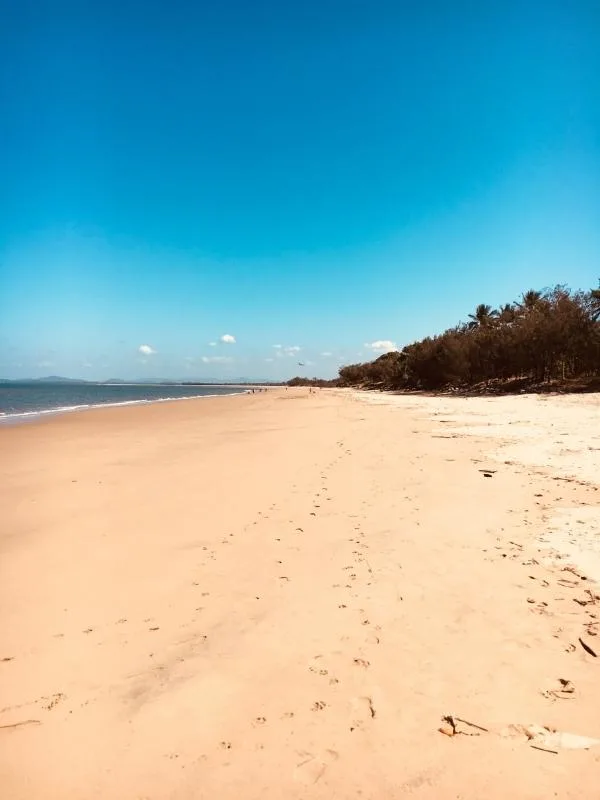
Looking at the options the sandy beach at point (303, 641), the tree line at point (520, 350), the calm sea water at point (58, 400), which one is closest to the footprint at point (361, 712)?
the sandy beach at point (303, 641)

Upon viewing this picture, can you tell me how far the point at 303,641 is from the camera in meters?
3.49

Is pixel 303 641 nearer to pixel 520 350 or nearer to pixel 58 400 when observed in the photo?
pixel 520 350

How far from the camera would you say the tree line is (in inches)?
1336

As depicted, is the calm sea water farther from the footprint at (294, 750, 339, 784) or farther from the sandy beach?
the footprint at (294, 750, 339, 784)

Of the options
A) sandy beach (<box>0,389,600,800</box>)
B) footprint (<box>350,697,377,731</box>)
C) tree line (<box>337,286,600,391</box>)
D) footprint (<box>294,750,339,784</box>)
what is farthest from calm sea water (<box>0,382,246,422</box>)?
tree line (<box>337,286,600,391</box>)

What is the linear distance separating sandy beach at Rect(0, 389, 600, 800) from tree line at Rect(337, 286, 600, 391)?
102 ft

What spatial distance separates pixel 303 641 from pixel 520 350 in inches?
1578

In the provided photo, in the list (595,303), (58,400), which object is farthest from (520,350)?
(58,400)

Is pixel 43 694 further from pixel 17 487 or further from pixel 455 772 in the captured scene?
pixel 17 487

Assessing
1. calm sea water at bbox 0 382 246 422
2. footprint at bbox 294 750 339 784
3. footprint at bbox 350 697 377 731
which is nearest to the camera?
footprint at bbox 294 750 339 784

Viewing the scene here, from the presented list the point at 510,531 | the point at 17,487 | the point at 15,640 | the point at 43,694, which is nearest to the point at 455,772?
the point at 43,694

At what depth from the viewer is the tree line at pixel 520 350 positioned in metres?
33.9

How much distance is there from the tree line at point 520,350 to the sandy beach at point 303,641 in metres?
31.2

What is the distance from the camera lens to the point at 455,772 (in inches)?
90.9
